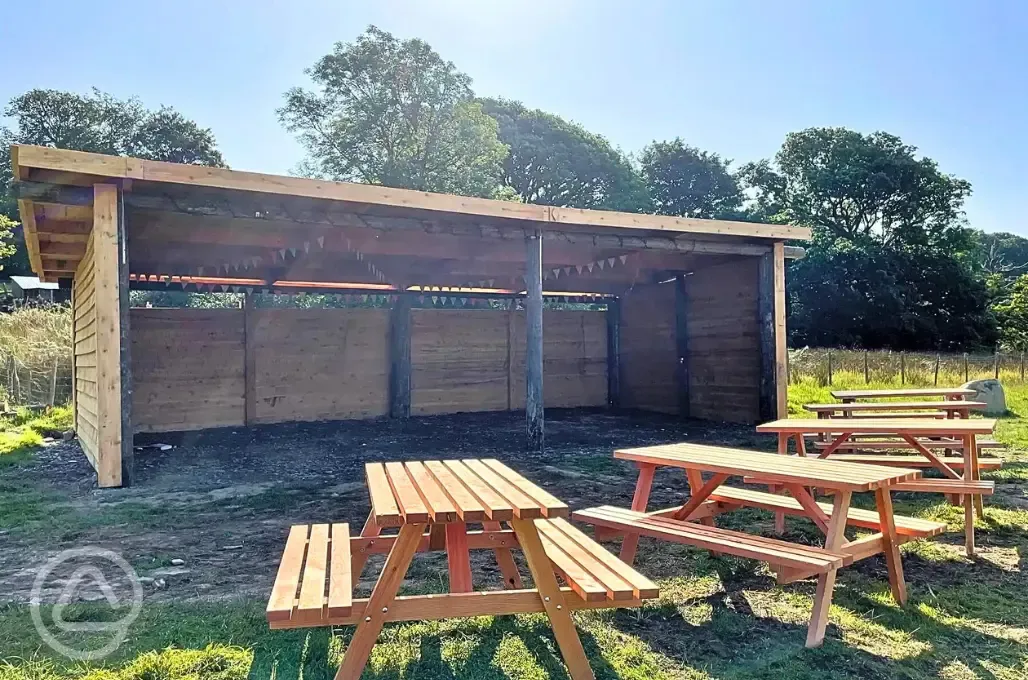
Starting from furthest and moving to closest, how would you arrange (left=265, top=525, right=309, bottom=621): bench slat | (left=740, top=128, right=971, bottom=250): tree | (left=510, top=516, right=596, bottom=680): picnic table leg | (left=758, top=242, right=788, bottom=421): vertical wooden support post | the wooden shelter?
(left=740, top=128, right=971, bottom=250): tree
(left=758, top=242, right=788, bottom=421): vertical wooden support post
the wooden shelter
(left=510, top=516, right=596, bottom=680): picnic table leg
(left=265, top=525, right=309, bottom=621): bench slat

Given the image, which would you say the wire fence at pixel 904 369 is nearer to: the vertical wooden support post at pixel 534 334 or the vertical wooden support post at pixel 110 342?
the vertical wooden support post at pixel 534 334

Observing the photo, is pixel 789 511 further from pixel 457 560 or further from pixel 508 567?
pixel 457 560

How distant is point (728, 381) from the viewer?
28.3ft

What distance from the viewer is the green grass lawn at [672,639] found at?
2139 millimetres

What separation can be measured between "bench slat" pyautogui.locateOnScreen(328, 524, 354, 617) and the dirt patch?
2.21 feet

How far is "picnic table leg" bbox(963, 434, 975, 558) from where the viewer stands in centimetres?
→ 337

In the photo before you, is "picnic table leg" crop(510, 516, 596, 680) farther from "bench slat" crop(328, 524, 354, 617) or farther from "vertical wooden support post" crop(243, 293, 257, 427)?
"vertical wooden support post" crop(243, 293, 257, 427)

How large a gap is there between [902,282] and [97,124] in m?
30.2

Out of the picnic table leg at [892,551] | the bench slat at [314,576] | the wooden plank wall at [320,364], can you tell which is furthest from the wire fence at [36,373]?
the picnic table leg at [892,551]

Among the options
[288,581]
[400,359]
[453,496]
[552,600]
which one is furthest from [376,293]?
[552,600]

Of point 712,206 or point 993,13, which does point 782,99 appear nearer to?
point 993,13

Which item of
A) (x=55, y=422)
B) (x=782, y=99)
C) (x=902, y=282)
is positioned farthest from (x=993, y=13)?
(x=902, y=282)

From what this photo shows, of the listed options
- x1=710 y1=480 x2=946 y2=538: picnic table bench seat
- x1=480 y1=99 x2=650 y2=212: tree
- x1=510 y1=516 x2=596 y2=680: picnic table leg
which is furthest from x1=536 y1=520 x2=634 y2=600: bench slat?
x1=480 y1=99 x2=650 y2=212: tree

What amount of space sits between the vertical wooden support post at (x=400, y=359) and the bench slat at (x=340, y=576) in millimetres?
7236
